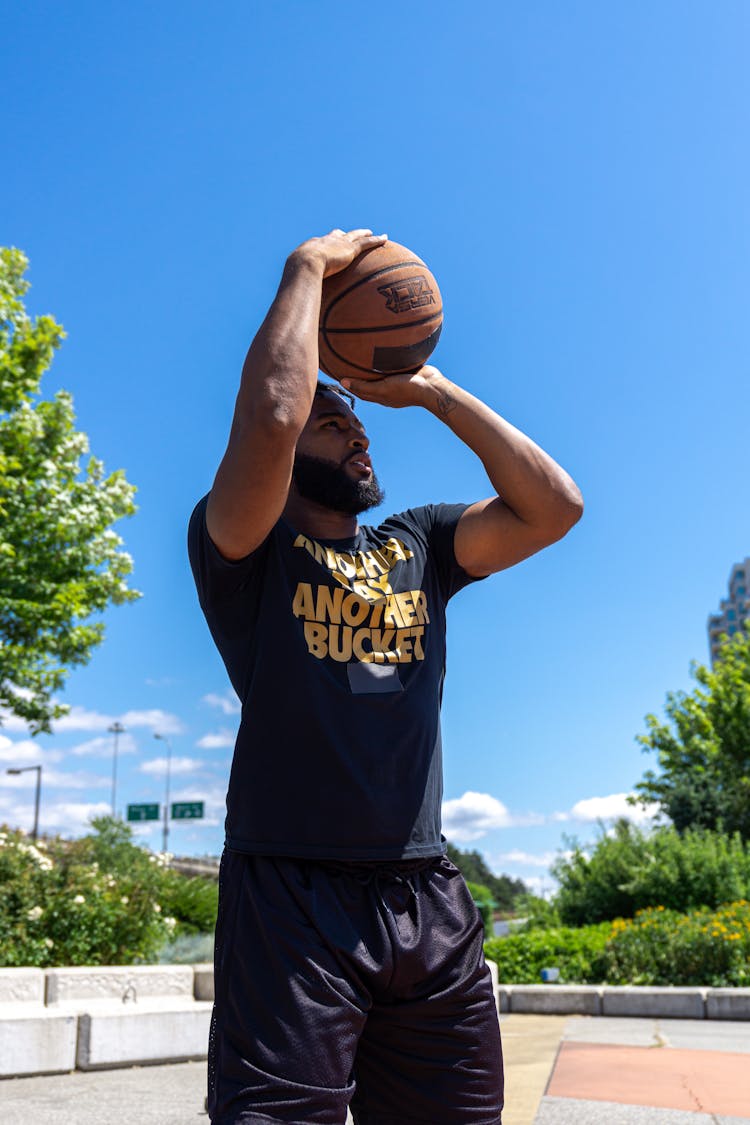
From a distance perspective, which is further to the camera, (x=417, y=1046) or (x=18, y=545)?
(x=18, y=545)

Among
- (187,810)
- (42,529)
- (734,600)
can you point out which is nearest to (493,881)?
(734,600)

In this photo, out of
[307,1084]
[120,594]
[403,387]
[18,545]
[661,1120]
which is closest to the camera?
[307,1084]

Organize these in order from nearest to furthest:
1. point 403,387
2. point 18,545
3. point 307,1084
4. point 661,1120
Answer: point 307,1084 → point 403,387 → point 661,1120 → point 18,545

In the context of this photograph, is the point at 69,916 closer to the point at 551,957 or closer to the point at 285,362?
the point at 551,957

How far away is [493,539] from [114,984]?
6.72 metres

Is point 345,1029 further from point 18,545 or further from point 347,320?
point 18,545

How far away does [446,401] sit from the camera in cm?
280

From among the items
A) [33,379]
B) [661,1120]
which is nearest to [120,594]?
[33,379]

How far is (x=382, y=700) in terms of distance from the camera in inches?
91.2

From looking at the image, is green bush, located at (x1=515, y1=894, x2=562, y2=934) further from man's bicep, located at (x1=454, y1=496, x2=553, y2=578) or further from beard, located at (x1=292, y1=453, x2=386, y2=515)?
beard, located at (x1=292, y1=453, x2=386, y2=515)

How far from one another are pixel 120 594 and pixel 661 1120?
13853 mm

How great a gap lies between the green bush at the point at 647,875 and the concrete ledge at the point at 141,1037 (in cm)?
935

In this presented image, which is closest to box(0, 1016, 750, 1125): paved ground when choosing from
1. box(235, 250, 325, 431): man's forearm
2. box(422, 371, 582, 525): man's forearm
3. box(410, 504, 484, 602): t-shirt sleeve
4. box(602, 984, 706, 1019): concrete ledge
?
box(602, 984, 706, 1019): concrete ledge

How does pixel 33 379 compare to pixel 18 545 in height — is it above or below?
above
